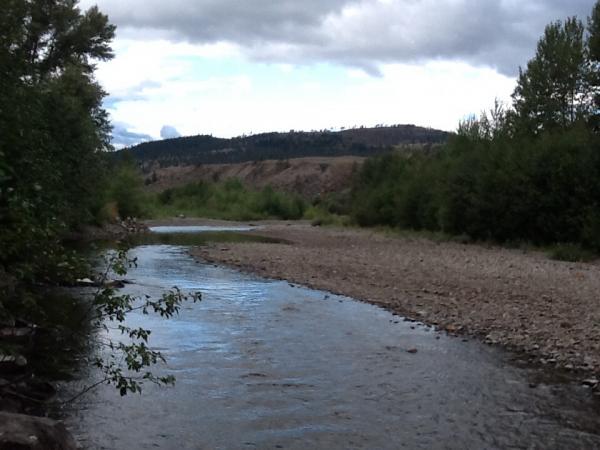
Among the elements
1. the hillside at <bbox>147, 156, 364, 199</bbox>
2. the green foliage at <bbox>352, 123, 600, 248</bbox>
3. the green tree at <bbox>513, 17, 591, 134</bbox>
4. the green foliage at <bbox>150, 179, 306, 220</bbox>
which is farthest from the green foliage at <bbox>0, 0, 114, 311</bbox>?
the hillside at <bbox>147, 156, 364, 199</bbox>

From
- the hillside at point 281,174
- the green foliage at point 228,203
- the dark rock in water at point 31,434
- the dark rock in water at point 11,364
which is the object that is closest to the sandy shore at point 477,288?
the dark rock in water at point 31,434

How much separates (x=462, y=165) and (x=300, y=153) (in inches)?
6020

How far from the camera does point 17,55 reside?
12.9m

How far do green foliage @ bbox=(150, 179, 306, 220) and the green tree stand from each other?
73866 millimetres

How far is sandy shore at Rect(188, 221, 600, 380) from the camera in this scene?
12.8m

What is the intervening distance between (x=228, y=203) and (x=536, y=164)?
96.9m

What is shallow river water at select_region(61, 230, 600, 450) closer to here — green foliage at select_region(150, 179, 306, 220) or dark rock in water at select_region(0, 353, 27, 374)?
dark rock in water at select_region(0, 353, 27, 374)

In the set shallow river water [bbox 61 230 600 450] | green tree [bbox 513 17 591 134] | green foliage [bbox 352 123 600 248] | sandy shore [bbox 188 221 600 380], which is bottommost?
shallow river water [bbox 61 230 600 450]

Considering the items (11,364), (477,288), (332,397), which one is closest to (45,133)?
(11,364)

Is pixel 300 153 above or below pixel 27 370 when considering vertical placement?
above

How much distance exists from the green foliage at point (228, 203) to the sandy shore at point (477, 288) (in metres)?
78.7

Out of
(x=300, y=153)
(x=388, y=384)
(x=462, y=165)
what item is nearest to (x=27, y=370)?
(x=388, y=384)

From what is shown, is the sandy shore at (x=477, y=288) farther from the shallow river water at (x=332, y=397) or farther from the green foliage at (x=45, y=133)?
the green foliage at (x=45, y=133)

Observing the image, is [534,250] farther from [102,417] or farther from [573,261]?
[102,417]
